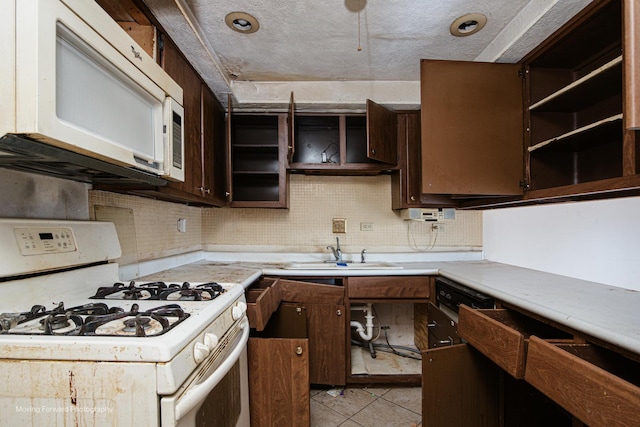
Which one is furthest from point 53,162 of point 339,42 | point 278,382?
point 339,42

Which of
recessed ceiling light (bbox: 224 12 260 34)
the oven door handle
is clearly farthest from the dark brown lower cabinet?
recessed ceiling light (bbox: 224 12 260 34)

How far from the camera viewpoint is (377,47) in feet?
5.88

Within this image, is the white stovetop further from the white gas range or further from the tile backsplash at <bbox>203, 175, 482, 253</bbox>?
the tile backsplash at <bbox>203, 175, 482, 253</bbox>

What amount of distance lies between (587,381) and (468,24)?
5.64 feet

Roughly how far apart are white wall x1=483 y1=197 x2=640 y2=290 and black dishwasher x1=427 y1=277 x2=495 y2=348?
2.00 feet

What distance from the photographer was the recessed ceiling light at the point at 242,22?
1.50 meters

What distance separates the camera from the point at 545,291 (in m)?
1.31

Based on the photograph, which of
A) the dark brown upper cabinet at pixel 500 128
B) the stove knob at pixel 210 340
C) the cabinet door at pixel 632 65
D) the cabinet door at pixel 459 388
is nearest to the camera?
the cabinet door at pixel 632 65

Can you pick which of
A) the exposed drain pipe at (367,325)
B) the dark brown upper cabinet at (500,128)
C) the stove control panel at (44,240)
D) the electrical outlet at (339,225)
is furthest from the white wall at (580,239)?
the stove control panel at (44,240)

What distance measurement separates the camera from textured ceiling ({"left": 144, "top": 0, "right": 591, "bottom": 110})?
4.70ft

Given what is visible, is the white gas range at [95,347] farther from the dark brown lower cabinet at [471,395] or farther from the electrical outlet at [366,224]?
the electrical outlet at [366,224]

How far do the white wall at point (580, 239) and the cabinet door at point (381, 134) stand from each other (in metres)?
1.00

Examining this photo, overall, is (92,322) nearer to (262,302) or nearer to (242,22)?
(262,302)

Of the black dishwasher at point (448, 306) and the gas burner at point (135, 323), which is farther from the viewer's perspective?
the black dishwasher at point (448, 306)
